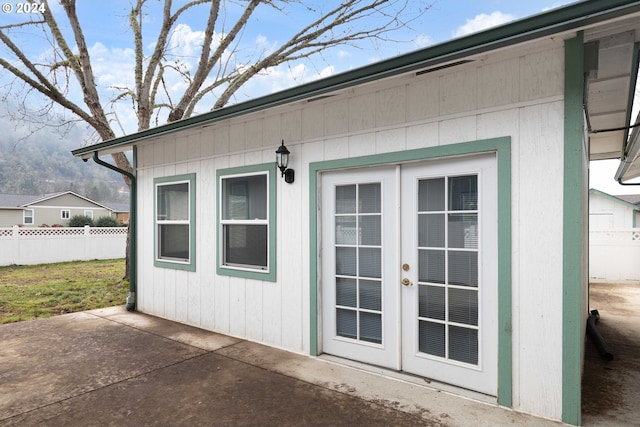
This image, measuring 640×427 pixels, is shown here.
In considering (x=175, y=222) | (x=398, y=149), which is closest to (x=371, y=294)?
(x=398, y=149)

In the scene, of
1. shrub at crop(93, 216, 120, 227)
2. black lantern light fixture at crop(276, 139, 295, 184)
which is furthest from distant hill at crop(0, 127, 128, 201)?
black lantern light fixture at crop(276, 139, 295, 184)

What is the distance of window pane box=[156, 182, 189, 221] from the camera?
197 inches

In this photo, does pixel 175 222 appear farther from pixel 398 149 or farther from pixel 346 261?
pixel 398 149

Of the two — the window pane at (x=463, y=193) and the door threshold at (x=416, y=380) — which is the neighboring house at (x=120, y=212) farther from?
the window pane at (x=463, y=193)

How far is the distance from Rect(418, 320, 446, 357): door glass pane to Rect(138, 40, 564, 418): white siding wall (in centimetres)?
56

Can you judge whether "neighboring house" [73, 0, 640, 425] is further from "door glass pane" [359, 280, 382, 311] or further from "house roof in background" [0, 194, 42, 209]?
"house roof in background" [0, 194, 42, 209]

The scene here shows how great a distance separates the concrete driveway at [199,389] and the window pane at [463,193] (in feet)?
4.72

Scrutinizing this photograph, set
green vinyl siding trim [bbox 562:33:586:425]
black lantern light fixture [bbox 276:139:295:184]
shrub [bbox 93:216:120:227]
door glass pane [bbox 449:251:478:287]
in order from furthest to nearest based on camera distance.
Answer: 1. shrub [bbox 93:216:120:227]
2. black lantern light fixture [bbox 276:139:295:184]
3. door glass pane [bbox 449:251:478:287]
4. green vinyl siding trim [bbox 562:33:586:425]

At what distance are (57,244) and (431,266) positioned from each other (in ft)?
46.0

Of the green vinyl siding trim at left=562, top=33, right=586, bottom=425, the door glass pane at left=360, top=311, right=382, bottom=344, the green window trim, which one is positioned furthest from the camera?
the green window trim

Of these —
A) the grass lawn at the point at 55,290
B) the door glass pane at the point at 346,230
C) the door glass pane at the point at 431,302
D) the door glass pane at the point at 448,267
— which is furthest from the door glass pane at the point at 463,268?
the grass lawn at the point at 55,290

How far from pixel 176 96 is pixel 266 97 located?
9.50 m

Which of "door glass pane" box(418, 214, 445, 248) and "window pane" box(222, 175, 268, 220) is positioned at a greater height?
"window pane" box(222, 175, 268, 220)

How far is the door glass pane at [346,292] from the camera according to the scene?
349cm
